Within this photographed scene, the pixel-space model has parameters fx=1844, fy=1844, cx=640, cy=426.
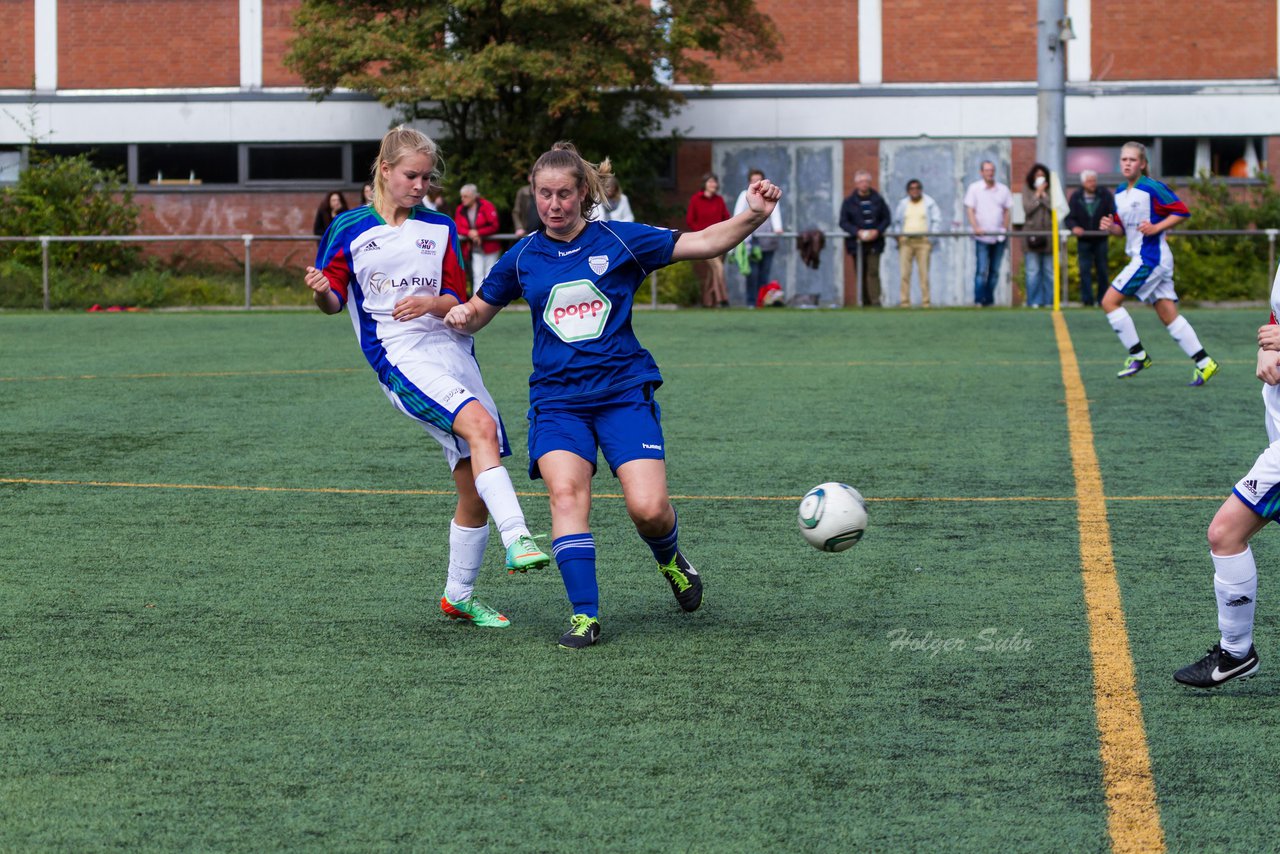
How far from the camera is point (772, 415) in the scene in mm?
12109

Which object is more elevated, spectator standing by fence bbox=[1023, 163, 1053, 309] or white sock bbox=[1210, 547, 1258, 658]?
spectator standing by fence bbox=[1023, 163, 1053, 309]

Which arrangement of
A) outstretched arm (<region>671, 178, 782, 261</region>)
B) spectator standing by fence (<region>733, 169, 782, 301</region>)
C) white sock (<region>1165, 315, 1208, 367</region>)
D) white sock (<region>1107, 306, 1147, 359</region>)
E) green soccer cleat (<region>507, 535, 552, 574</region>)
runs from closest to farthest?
green soccer cleat (<region>507, 535, 552, 574</region>), outstretched arm (<region>671, 178, 782, 261</region>), white sock (<region>1165, 315, 1208, 367</region>), white sock (<region>1107, 306, 1147, 359</region>), spectator standing by fence (<region>733, 169, 782, 301</region>)

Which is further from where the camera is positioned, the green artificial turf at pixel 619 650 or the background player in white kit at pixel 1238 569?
the background player in white kit at pixel 1238 569

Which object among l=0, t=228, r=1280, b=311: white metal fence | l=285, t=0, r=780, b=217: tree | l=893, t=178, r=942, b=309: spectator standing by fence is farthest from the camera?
l=285, t=0, r=780, b=217: tree

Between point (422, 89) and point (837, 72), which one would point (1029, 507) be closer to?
point (422, 89)

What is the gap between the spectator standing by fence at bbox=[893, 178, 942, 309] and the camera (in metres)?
23.8

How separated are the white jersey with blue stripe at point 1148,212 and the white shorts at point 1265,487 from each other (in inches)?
380

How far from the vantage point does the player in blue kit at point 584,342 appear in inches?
234

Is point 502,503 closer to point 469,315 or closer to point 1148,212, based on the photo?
point 469,315

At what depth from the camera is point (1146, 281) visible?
47.8ft

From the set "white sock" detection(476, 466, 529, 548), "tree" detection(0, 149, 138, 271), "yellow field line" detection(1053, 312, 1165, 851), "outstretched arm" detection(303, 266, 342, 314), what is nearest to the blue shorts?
"white sock" detection(476, 466, 529, 548)

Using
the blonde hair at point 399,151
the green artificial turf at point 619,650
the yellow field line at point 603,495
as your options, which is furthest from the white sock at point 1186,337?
the blonde hair at point 399,151

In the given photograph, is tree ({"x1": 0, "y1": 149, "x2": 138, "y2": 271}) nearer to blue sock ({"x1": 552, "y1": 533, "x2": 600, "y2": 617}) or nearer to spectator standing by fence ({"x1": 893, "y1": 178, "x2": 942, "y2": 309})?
spectator standing by fence ({"x1": 893, "y1": 178, "x2": 942, "y2": 309})

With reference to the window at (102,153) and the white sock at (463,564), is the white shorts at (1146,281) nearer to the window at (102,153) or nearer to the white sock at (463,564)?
the white sock at (463,564)
